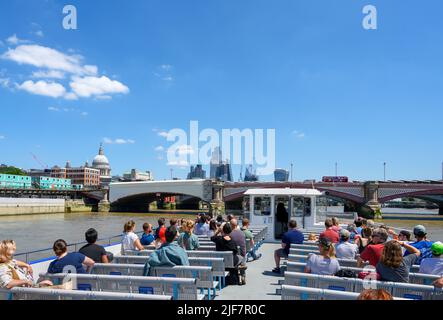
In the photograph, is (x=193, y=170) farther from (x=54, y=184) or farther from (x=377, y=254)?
(x=377, y=254)

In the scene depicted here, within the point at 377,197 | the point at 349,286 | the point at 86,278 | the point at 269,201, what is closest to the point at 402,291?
the point at 349,286

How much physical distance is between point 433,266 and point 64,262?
5.89 m

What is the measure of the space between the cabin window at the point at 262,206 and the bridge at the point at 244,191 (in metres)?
42.5

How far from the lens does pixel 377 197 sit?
2682 inches

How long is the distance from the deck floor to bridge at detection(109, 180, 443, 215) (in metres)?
47.9

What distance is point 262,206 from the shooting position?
56.1 ft

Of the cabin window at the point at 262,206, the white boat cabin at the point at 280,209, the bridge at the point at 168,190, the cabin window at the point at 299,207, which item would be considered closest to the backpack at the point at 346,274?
the white boat cabin at the point at 280,209

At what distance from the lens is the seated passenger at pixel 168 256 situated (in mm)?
6445

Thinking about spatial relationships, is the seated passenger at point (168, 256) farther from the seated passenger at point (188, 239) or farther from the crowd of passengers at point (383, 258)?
the seated passenger at point (188, 239)

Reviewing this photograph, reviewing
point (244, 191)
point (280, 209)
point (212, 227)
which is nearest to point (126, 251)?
point (212, 227)

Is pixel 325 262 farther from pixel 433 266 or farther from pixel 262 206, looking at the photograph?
pixel 262 206

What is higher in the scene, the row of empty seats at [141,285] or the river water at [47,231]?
the row of empty seats at [141,285]
